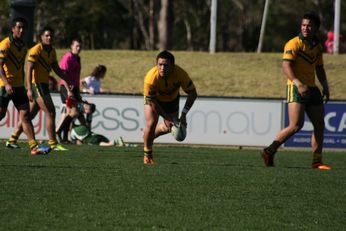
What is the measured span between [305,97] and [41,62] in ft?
14.5

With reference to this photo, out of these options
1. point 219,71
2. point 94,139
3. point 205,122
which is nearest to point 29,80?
point 94,139

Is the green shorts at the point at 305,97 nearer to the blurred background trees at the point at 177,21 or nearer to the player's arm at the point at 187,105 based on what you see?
the player's arm at the point at 187,105

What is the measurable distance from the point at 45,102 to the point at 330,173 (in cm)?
460

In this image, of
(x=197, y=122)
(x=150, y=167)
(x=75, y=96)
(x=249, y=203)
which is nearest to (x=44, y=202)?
(x=249, y=203)

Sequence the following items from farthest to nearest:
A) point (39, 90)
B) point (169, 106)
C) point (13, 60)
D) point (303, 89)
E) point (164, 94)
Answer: point (39, 90) → point (13, 60) → point (169, 106) → point (164, 94) → point (303, 89)

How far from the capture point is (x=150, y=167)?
11.4m

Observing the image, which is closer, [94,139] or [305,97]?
[305,97]

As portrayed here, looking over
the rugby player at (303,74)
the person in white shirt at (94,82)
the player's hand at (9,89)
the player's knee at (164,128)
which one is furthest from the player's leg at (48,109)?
the person in white shirt at (94,82)

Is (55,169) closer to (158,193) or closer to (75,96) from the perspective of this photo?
(158,193)

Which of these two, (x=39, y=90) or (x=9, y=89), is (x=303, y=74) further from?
(x=39, y=90)

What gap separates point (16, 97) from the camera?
1302cm

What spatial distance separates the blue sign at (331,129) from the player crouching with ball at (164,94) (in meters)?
7.26

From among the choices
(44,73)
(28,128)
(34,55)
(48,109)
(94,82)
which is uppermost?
(34,55)

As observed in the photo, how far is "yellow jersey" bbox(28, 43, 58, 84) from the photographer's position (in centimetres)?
1397
